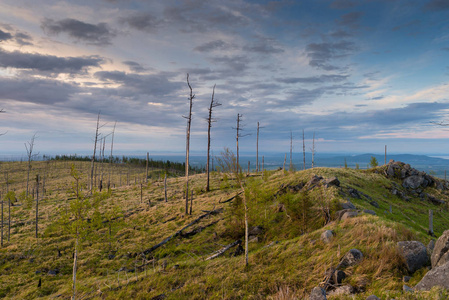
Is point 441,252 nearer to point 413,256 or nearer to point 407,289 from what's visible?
point 413,256

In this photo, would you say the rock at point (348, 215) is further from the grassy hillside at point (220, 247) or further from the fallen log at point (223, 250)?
the fallen log at point (223, 250)

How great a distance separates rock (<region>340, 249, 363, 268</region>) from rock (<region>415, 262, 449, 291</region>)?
9.67 ft

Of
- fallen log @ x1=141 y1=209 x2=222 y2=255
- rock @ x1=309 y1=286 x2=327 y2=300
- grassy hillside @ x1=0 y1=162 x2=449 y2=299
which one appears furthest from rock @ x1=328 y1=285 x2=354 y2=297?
fallen log @ x1=141 y1=209 x2=222 y2=255

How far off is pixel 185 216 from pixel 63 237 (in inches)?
536

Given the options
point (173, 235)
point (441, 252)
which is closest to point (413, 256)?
point (441, 252)

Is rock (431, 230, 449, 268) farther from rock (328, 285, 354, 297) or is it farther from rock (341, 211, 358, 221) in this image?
rock (341, 211, 358, 221)

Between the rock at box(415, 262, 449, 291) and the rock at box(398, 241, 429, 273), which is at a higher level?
the rock at box(415, 262, 449, 291)

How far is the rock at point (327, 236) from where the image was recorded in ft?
42.8

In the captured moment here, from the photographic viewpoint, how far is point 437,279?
695cm

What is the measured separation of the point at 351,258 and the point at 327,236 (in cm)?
291

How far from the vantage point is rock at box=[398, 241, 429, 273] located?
9509 mm

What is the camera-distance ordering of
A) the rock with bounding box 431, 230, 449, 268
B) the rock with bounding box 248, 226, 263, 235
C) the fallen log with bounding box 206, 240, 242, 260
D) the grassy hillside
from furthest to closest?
the rock with bounding box 248, 226, 263, 235
the fallen log with bounding box 206, 240, 242, 260
the grassy hillside
the rock with bounding box 431, 230, 449, 268

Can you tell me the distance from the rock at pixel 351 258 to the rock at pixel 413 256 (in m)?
1.64

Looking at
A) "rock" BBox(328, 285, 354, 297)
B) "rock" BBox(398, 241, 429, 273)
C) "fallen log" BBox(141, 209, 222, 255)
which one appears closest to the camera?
"rock" BBox(328, 285, 354, 297)
